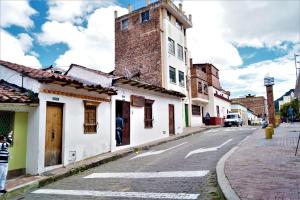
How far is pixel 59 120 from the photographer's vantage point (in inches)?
505

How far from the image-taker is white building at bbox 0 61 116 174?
1163cm

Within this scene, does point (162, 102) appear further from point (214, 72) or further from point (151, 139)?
point (214, 72)

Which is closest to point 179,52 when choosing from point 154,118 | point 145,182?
point 154,118

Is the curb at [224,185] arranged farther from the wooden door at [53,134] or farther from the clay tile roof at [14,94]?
the clay tile roof at [14,94]

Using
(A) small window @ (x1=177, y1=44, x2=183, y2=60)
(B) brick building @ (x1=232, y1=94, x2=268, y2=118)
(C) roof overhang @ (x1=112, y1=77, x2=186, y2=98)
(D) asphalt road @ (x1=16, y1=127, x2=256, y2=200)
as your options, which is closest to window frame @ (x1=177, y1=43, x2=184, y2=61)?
(A) small window @ (x1=177, y1=44, x2=183, y2=60)

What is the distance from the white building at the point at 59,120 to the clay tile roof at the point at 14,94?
19 cm

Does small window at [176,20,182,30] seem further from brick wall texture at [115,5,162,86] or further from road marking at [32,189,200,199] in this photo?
road marking at [32,189,200,199]

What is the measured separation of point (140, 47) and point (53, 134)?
20033 mm

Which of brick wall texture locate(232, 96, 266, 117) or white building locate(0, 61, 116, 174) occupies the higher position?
brick wall texture locate(232, 96, 266, 117)

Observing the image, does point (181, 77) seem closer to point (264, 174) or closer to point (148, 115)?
point (148, 115)

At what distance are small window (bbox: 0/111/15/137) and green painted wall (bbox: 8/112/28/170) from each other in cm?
18

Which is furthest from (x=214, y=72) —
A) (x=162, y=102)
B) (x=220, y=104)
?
(x=162, y=102)

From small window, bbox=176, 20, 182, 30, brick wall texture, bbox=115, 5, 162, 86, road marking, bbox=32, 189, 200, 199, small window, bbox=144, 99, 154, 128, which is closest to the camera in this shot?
road marking, bbox=32, 189, 200, 199

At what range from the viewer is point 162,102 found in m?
22.6
